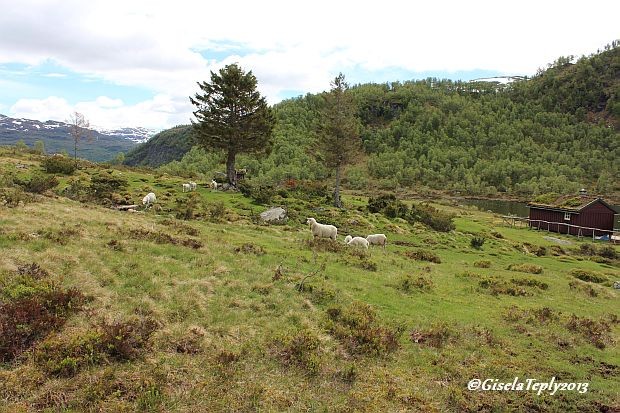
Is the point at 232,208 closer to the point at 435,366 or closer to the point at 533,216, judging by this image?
the point at 435,366

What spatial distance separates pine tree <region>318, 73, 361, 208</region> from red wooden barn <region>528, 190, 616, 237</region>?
116ft

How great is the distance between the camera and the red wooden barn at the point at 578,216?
189 feet

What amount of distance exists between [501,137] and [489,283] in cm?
19691

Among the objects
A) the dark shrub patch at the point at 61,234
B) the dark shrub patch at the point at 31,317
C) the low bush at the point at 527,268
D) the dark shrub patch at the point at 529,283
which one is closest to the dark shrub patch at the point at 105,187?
the dark shrub patch at the point at 61,234

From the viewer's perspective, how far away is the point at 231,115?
46.1 meters

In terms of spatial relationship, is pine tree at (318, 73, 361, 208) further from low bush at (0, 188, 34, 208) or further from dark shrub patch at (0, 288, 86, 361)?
dark shrub patch at (0, 288, 86, 361)

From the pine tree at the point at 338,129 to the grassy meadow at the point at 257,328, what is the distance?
26.8 m

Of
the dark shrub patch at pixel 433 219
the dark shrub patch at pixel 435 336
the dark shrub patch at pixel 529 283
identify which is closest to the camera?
the dark shrub patch at pixel 435 336

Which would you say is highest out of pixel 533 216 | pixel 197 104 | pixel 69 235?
pixel 197 104

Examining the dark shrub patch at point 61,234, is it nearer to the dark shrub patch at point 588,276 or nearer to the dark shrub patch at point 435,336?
the dark shrub patch at point 435,336

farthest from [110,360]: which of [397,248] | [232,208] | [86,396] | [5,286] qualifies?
[232,208]

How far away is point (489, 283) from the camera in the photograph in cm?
2038

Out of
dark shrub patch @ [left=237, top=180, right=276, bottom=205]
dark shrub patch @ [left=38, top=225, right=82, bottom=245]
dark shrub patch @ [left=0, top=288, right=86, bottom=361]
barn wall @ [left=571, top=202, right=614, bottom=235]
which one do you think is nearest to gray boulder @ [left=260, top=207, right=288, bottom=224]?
dark shrub patch @ [left=237, top=180, right=276, bottom=205]

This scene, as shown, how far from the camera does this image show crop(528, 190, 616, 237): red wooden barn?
5750 centimetres
